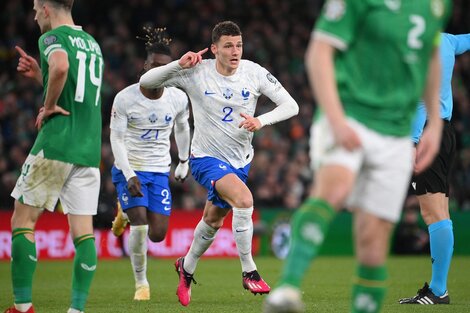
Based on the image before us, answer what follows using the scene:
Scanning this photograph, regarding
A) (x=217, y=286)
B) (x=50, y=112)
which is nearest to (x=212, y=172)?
(x=50, y=112)

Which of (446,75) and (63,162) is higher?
(446,75)

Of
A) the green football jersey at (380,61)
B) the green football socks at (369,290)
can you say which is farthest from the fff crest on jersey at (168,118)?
the green football socks at (369,290)

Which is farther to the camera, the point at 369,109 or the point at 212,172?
the point at 212,172

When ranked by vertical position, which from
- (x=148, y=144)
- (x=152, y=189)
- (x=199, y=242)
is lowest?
(x=199, y=242)

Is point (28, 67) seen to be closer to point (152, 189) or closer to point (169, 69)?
point (169, 69)

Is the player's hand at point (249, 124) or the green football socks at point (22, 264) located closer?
the green football socks at point (22, 264)

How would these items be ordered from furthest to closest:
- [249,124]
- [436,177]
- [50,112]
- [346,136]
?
1. [436,177]
2. [249,124]
3. [50,112]
4. [346,136]

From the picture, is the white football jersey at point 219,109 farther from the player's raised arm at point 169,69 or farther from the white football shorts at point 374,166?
the white football shorts at point 374,166

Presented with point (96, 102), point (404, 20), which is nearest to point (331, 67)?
point (404, 20)

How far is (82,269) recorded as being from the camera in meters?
6.60

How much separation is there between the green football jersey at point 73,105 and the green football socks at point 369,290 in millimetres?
2528

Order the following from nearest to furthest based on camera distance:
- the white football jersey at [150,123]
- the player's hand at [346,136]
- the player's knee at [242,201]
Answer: the player's hand at [346,136]
the player's knee at [242,201]
the white football jersey at [150,123]

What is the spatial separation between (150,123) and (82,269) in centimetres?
403

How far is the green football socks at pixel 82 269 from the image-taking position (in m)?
6.57
